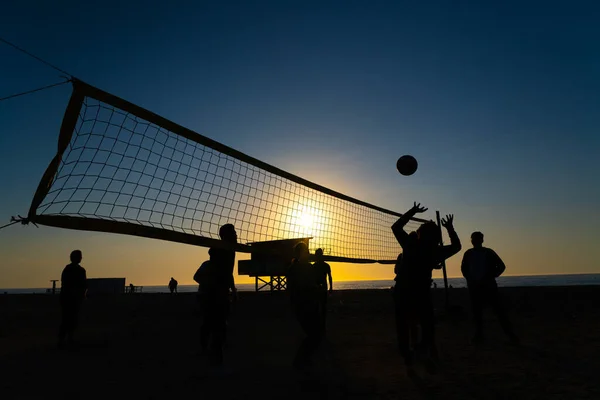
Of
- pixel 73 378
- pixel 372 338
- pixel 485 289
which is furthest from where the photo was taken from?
pixel 372 338

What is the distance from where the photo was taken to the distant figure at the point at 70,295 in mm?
6863

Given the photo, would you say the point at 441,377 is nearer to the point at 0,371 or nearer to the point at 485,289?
the point at 485,289

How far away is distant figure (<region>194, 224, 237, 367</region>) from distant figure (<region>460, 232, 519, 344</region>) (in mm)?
3567

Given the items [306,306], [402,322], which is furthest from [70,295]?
[402,322]

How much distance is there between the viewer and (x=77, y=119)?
464 cm

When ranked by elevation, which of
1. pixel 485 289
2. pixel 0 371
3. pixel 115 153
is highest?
pixel 115 153

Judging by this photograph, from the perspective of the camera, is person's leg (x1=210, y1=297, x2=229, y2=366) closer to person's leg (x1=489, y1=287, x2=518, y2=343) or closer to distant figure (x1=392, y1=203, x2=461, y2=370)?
distant figure (x1=392, y1=203, x2=461, y2=370)

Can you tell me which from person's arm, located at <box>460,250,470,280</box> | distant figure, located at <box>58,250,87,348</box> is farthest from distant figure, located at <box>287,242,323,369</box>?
distant figure, located at <box>58,250,87,348</box>

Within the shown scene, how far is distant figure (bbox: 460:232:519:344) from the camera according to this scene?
6109 millimetres

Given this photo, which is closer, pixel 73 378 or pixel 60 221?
pixel 60 221

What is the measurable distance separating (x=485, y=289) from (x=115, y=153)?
18.8 feet

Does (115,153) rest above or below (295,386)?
above

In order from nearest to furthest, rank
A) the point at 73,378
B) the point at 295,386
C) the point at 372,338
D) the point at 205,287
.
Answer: the point at 295,386, the point at 73,378, the point at 205,287, the point at 372,338

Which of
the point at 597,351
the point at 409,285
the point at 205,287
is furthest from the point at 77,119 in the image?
the point at 597,351
